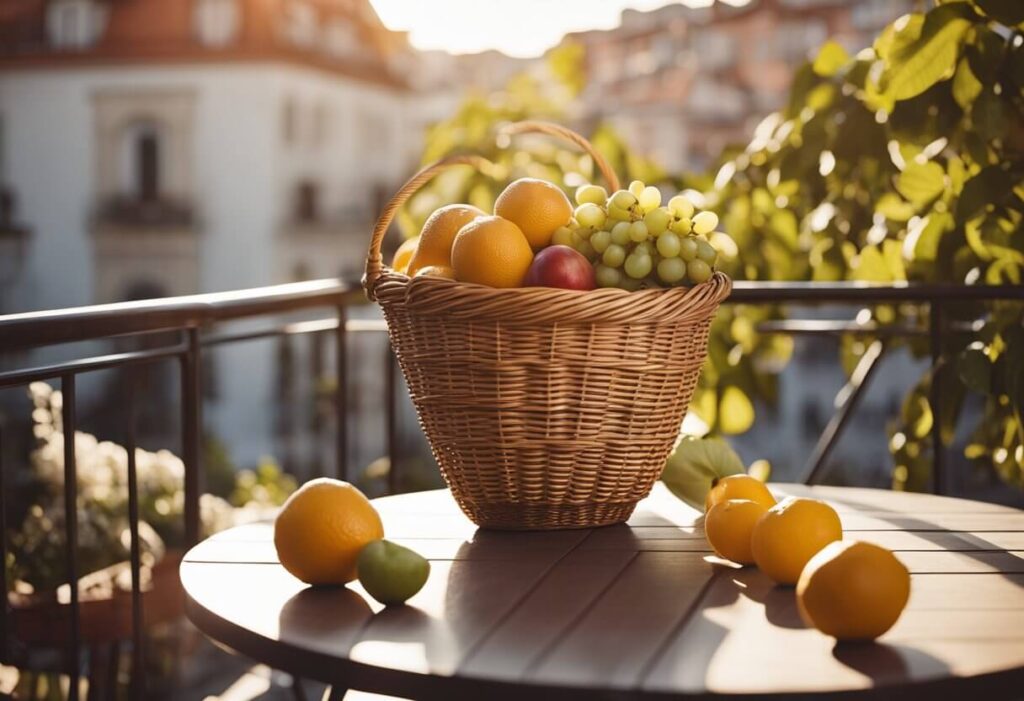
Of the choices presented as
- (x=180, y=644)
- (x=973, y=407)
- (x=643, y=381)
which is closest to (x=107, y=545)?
(x=180, y=644)

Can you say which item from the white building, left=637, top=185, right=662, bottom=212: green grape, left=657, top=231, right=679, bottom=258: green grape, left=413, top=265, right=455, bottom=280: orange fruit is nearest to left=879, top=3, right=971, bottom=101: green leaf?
left=637, top=185, right=662, bottom=212: green grape

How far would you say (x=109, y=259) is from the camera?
25.1 m

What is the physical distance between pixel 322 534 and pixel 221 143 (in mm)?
25173

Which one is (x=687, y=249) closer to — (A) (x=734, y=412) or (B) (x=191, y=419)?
(B) (x=191, y=419)

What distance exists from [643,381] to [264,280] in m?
24.3

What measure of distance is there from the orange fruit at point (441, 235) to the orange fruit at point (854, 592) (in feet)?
1.73

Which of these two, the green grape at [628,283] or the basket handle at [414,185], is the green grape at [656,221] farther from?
the basket handle at [414,185]

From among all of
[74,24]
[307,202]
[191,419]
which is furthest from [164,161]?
[191,419]

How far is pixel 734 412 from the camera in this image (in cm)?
272

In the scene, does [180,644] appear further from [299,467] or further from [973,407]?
[973,407]

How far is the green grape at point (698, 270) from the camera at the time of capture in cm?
127

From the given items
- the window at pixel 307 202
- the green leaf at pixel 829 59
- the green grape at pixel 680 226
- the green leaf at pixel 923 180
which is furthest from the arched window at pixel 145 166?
the green grape at pixel 680 226

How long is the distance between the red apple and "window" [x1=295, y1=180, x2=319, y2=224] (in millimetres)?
25251

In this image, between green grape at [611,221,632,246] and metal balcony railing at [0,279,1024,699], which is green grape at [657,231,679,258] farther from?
metal balcony railing at [0,279,1024,699]
